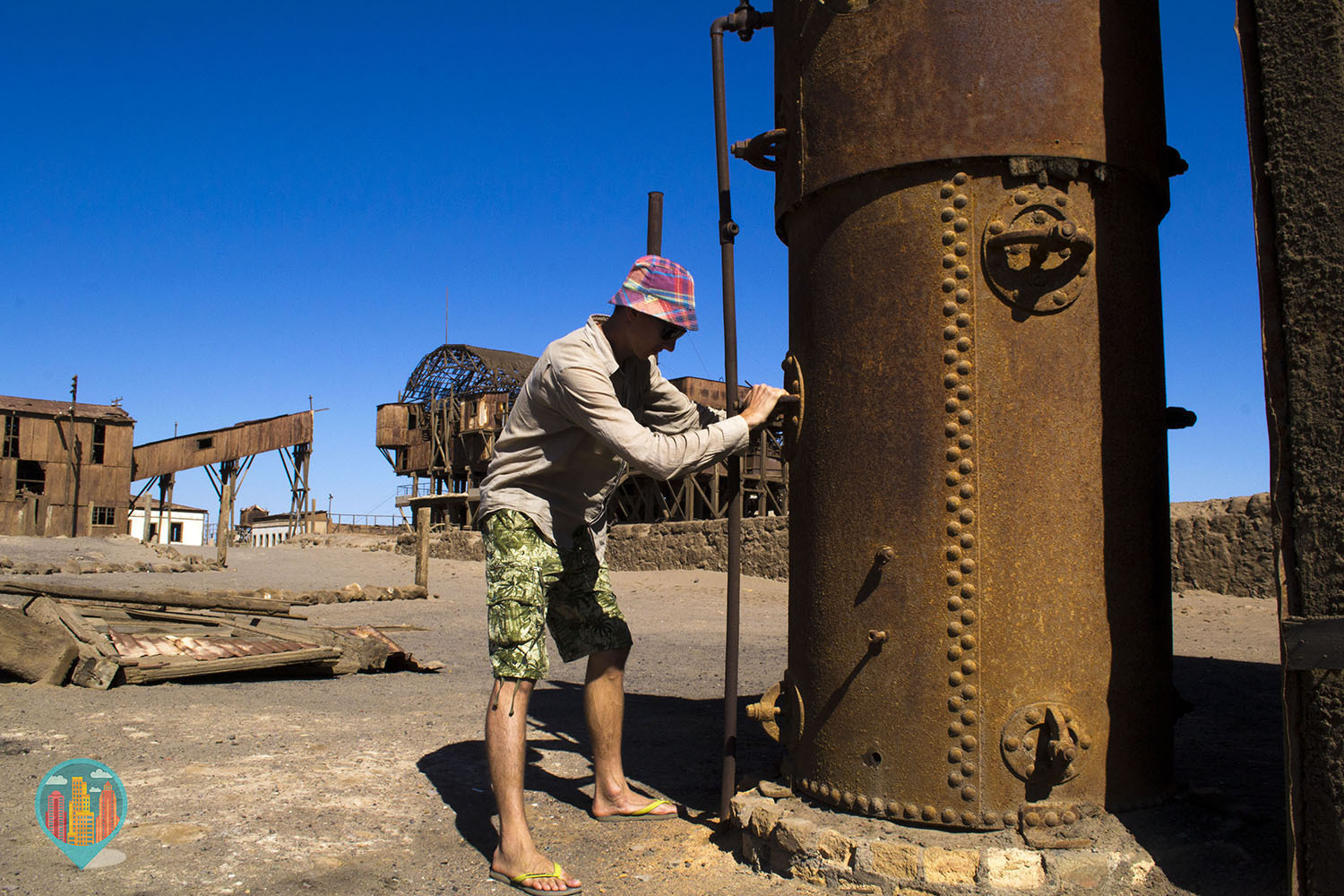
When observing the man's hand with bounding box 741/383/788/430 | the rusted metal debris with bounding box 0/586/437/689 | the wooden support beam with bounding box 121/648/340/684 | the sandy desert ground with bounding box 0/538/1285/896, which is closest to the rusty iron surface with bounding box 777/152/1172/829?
the man's hand with bounding box 741/383/788/430

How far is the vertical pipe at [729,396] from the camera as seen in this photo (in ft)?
10.9

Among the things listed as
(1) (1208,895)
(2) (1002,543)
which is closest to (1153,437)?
(2) (1002,543)

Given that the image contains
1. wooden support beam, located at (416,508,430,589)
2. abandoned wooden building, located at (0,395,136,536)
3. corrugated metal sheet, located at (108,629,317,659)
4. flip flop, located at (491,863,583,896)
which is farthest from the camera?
abandoned wooden building, located at (0,395,136,536)

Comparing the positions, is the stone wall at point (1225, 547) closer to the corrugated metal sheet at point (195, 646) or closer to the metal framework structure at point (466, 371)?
the corrugated metal sheet at point (195, 646)

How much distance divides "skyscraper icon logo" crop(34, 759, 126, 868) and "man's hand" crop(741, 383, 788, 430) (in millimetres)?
2425

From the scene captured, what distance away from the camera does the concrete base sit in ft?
8.47

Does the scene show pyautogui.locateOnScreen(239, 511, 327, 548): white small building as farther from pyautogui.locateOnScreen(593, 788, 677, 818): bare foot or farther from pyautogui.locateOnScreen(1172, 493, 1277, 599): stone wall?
pyautogui.locateOnScreen(593, 788, 677, 818): bare foot

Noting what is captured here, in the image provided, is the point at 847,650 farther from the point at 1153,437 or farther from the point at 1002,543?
the point at 1153,437

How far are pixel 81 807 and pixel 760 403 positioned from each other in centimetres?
272

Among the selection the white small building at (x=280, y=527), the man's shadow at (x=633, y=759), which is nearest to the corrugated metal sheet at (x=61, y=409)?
the white small building at (x=280, y=527)

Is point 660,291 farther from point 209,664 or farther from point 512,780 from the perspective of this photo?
point 209,664

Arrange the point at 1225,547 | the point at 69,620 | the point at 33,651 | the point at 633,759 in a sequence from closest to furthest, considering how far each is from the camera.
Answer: the point at 633,759
the point at 33,651
the point at 69,620
the point at 1225,547

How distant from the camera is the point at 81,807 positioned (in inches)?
129

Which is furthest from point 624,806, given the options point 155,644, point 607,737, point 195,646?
point 155,644
